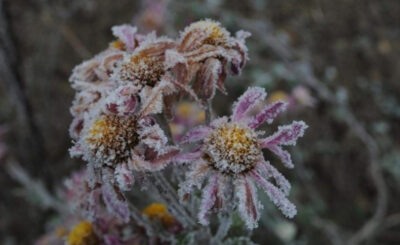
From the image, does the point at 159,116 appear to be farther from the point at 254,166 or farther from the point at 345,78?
the point at 345,78

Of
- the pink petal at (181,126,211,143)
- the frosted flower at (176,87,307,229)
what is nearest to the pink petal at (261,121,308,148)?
the frosted flower at (176,87,307,229)

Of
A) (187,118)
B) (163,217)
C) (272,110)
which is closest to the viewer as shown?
(272,110)

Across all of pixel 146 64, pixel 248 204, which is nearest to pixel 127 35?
pixel 146 64

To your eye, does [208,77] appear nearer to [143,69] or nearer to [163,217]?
[143,69]

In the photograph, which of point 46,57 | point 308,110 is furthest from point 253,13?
point 46,57

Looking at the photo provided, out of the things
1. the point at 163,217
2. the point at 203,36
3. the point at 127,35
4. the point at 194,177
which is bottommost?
the point at 194,177

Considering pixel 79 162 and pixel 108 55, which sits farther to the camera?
pixel 79 162
